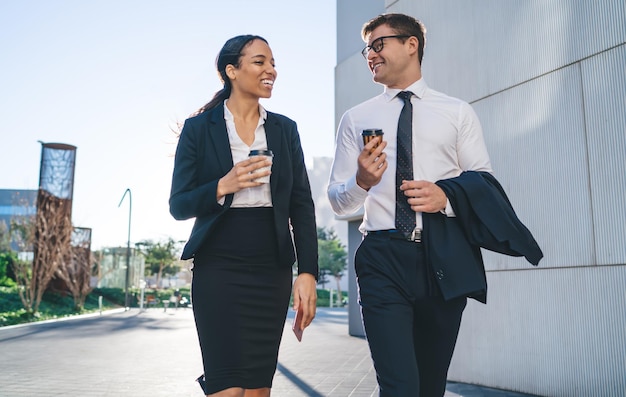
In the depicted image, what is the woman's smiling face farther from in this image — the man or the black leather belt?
the black leather belt


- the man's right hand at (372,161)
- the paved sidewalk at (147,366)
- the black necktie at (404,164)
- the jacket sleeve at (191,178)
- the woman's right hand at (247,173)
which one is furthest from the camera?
the paved sidewalk at (147,366)

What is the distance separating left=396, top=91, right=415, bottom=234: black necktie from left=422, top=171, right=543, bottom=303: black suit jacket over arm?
0.08 meters

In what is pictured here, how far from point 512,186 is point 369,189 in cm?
430

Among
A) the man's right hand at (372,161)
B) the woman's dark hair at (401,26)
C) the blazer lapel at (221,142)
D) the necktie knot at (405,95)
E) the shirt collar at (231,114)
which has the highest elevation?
the woman's dark hair at (401,26)

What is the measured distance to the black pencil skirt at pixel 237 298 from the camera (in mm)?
2725

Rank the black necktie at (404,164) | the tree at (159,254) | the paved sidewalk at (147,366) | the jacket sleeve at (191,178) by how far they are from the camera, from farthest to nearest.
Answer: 1. the tree at (159,254)
2. the paved sidewalk at (147,366)
3. the black necktie at (404,164)
4. the jacket sleeve at (191,178)

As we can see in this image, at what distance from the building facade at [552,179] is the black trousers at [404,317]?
3.37m

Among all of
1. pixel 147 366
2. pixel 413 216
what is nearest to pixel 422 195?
pixel 413 216

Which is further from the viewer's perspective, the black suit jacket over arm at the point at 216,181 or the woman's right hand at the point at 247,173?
the black suit jacket over arm at the point at 216,181

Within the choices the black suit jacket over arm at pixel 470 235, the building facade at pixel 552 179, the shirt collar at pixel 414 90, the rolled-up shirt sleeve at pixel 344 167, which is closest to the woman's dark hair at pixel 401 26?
the shirt collar at pixel 414 90

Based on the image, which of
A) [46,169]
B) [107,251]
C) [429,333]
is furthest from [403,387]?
[107,251]

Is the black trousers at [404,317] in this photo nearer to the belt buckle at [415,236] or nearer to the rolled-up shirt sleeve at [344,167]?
the belt buckle at [415,236]

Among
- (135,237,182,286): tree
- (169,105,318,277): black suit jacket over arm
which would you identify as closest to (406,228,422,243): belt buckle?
(169,105,318,277): black suit jacket over arm

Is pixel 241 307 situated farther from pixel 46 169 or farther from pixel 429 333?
pixel 46 169
